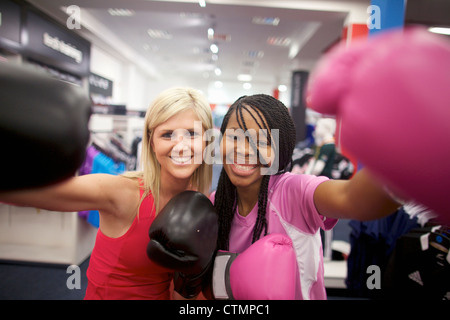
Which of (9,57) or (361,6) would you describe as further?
(361,6)

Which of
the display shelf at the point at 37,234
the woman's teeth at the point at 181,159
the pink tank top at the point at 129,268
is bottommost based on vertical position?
the display shelf at the point at 37,234

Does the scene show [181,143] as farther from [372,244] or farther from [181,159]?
[372,244]

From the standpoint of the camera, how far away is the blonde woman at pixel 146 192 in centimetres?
75

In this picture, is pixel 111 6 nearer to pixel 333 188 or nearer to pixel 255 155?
pixel 255 155

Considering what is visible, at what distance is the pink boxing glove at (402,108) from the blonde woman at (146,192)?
1.58 feet

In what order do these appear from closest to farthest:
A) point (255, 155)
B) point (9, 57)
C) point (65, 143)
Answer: point (65, 143)
point (255, 155)
point (9, 57)

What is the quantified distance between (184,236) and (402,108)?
513mm

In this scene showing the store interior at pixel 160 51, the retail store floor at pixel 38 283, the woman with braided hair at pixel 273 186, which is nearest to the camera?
the woman with braided hair at pixel 273 186

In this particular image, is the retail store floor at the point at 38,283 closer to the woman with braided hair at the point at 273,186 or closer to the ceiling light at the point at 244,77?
the woman with braided hair at the point at 273,186

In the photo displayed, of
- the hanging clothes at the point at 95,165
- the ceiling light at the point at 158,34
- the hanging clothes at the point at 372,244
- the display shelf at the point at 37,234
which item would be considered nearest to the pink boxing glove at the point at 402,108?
the hanging clothes at the point at 372,244

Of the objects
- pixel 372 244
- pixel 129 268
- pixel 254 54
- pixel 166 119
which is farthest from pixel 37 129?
pixel 254 54

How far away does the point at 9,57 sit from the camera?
9.70 feet
